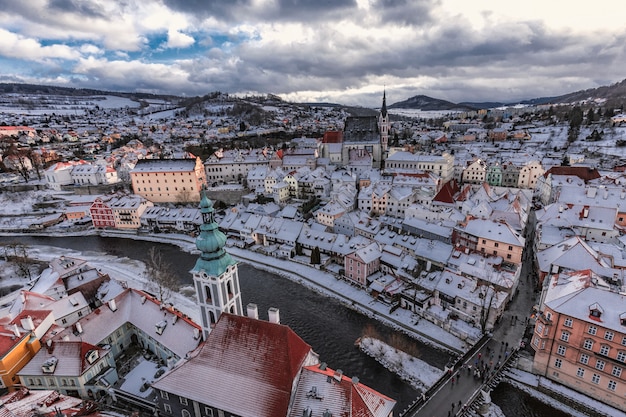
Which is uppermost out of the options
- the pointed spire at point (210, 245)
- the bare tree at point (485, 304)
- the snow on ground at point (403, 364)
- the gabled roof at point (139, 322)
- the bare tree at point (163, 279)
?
the pointed spire at point (210, 245)

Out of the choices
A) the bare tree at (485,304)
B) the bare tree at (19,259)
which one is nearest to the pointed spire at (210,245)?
the bare tree at (485,304)

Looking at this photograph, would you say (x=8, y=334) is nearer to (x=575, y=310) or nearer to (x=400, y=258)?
(x=400, y=258)

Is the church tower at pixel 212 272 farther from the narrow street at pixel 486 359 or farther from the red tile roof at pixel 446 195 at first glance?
the red tile roof at pixel 446 195

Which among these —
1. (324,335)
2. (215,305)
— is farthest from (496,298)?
(215,305)

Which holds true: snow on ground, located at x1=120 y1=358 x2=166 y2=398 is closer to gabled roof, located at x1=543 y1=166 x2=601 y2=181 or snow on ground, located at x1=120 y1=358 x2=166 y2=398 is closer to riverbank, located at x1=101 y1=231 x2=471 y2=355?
riverbank, located at x1=101 y1=231 x2=471 y2=355

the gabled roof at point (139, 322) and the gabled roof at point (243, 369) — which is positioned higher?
the gabled roof at point (243, 369)

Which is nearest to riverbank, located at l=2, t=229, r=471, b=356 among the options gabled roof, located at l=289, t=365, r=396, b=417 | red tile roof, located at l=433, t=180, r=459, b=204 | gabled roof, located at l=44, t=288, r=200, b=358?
gabled roof, located at l=289, t=365, r=396, b=417

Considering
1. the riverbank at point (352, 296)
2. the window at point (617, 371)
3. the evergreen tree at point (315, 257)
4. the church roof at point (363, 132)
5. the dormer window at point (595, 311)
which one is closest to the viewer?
the window at point (617, 371)
